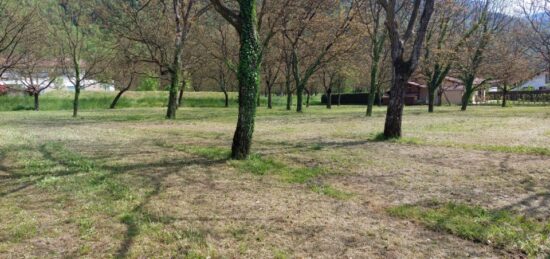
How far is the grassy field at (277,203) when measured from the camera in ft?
13.5

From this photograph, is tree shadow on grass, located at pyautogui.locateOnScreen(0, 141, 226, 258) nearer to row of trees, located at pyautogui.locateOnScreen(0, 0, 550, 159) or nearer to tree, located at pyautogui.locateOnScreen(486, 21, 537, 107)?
row of trees, located at pyautogui.locateOnScreen(0, 0, 550, 159)

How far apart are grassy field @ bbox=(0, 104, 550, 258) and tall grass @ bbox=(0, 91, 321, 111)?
122ft

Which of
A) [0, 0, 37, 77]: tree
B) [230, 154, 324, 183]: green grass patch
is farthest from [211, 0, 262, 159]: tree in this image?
[0, 0, 37, 77]: tree

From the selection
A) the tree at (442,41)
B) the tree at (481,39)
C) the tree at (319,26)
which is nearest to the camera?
the tree at (319,26)

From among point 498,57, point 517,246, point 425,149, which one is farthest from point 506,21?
point 517,246

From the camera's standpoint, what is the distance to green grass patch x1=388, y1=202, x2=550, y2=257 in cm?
418

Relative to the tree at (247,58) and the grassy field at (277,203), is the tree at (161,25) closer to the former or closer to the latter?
the grassy field at (277,203)

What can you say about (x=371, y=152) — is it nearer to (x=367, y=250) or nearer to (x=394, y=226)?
(x=394, y=226)

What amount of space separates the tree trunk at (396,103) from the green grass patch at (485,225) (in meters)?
7.75

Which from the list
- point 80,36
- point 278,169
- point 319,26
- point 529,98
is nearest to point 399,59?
point 278,169

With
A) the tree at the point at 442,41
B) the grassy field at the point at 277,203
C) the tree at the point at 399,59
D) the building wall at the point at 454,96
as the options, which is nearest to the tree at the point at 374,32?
the tree at the point at 442,41

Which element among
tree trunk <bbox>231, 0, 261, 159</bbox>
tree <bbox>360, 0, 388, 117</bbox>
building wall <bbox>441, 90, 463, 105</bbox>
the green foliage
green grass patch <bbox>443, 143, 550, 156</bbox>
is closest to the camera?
tree trunk <bbox>231, 0, 261, 159</bbox>

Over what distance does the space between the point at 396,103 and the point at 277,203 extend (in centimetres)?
856

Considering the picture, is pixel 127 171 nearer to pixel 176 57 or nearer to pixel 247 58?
pixel 247 58
